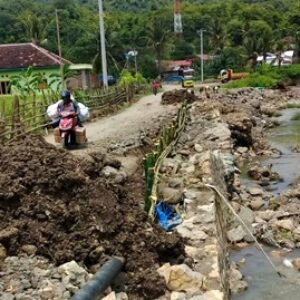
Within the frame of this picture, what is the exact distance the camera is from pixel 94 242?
6.31 m

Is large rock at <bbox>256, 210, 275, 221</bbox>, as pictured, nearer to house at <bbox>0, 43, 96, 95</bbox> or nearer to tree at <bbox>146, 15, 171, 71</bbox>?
house at <bbox>0, 43, 96, 95</bbox>

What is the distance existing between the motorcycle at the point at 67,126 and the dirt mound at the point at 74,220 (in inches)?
181

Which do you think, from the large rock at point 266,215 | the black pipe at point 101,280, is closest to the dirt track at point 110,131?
the large rock at point 266,215

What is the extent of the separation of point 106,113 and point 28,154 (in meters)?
16.6

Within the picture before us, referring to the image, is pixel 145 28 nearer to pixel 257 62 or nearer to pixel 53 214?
pixel 257 62

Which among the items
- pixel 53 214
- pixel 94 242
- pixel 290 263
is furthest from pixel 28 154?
pixel 290 263

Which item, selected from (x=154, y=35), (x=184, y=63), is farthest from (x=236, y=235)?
(x=184, y=63)

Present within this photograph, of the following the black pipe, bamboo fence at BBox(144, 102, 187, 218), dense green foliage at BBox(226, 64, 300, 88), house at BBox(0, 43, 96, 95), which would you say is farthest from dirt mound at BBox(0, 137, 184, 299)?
dense green foliage at BBox(226, 64, 300, 88)

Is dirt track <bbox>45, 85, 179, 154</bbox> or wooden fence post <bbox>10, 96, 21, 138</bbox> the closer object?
wooden fence post <bbox>10, 96, 21, 138</bbox>

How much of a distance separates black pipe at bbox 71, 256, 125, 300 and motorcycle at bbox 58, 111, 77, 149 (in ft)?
20.4

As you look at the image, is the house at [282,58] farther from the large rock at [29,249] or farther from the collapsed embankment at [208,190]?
the large rock at [29,249]

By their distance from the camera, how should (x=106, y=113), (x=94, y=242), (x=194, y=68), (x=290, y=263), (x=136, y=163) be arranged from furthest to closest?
(x=194, y=68), (x=106, y=113), (x=136, y=163), (x=290, y=263), (x=94, y=242)

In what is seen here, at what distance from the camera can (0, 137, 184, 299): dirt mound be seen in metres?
6.18

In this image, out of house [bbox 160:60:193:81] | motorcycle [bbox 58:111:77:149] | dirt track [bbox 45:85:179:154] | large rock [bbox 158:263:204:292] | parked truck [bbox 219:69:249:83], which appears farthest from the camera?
house [bbox 160:60:193:81]
